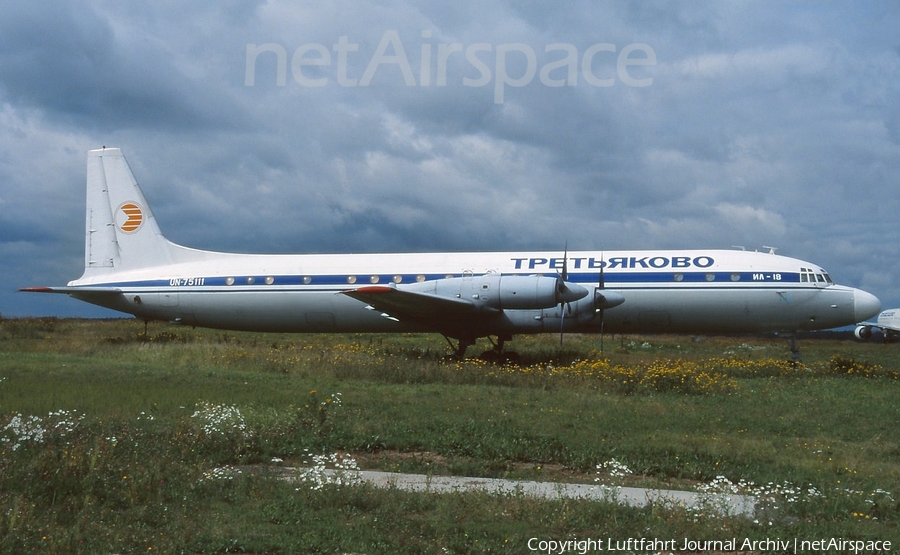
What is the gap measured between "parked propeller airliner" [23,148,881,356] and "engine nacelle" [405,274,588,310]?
3 centimetres

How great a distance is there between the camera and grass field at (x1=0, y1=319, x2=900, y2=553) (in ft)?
22.8

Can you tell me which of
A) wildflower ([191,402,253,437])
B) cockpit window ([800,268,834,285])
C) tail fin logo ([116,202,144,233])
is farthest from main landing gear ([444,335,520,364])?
tail fin logo ([116,202,144,233])

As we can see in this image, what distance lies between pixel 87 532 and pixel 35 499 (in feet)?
4.21

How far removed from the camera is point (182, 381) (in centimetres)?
1734

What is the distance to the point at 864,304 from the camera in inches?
933

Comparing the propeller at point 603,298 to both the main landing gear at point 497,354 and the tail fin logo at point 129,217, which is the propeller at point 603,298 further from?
→ the tail fin logo at point 129,217

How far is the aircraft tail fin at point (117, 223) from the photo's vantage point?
1188 inches

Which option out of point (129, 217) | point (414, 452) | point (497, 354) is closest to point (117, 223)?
point (129, 217)

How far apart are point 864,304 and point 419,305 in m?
14.4

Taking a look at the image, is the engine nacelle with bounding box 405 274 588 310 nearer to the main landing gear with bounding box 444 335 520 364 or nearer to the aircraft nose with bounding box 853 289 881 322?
the main landing gear with bounding box 444 335 520 364

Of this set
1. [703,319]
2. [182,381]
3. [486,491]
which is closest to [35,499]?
[486,491]

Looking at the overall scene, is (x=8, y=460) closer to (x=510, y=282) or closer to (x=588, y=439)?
(x=588, y=439)

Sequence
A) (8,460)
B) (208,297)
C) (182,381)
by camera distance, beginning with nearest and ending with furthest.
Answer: (8,460)
(182,381)
(208,297)

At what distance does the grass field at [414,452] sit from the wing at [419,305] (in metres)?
2.42
